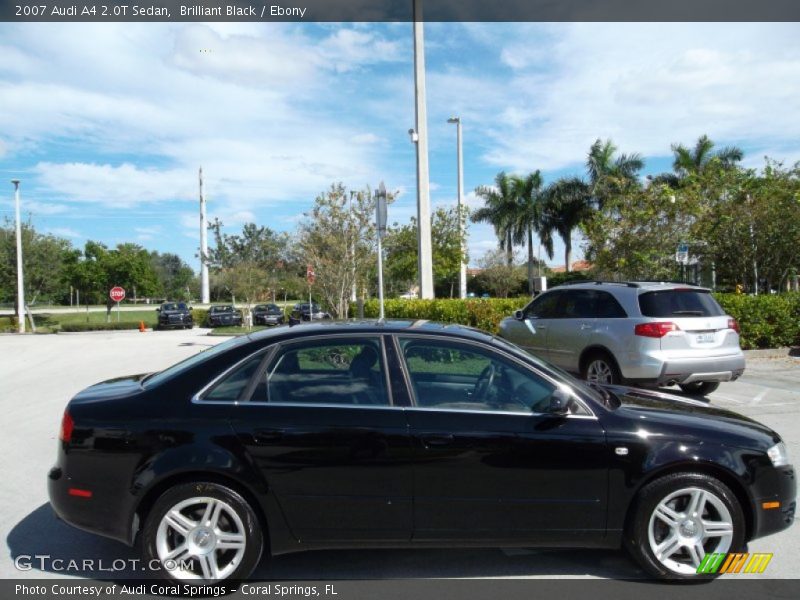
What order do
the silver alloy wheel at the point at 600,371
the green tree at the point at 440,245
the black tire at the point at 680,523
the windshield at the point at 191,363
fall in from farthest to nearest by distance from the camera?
the green tree at the point at 440,245, the silver alloy wheel at the point at 600,371, the windshield at the point at 191,363, the black tire at the point at 680,523

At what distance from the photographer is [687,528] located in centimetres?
377

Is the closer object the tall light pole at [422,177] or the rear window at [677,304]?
the rear window at [677,304]

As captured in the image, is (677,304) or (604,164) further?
(604,164)

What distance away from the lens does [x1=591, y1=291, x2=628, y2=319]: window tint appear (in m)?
8.80

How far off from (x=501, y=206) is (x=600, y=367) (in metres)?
37.2

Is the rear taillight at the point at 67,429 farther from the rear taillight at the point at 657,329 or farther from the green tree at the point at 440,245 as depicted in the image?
the green tree at the point at 440,245

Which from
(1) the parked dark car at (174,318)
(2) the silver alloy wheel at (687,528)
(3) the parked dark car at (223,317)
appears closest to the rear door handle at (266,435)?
(2) the silver alloy wheel at (687,528)

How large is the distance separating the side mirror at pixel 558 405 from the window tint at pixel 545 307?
21.0ft

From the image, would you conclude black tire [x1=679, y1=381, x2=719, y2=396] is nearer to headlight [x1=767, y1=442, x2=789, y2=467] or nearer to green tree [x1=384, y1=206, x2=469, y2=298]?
headlight [x1=767, y1=442, x2=789, y2=467]

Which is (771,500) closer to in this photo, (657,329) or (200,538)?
(200,538)

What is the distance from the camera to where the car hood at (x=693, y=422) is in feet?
12.5

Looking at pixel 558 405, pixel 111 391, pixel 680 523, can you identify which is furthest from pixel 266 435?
pixel 680 523

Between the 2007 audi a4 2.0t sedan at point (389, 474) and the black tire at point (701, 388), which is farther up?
the 2007 audi a4 2.0t sedan at point (389, 474)

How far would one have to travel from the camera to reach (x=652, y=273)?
696 inches
